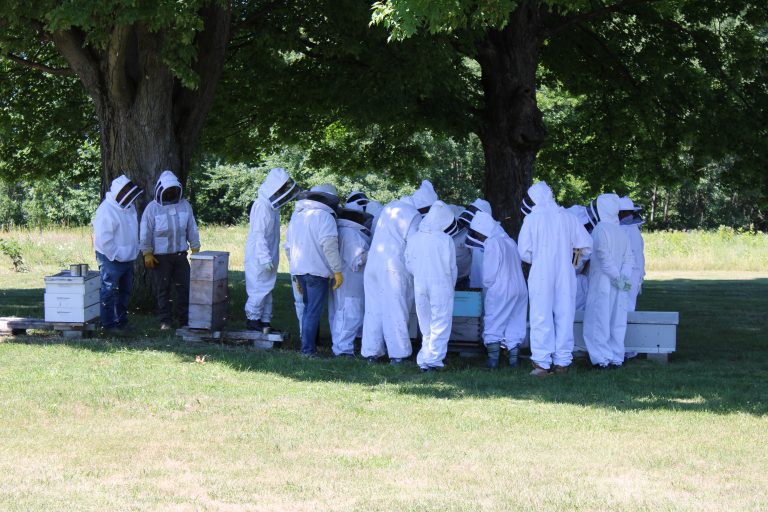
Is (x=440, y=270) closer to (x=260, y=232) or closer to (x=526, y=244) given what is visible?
(x=526, y=244)

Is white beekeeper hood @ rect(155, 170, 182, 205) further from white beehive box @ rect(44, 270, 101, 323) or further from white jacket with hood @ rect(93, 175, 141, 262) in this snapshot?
white beehive box @ rect(44, 270, 101, 323)

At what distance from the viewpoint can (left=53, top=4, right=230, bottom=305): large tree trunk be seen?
50.8ft

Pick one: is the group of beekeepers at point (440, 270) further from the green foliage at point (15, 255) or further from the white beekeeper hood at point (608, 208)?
the green foliage at point (15, 255)

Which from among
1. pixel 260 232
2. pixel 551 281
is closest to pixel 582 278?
pixel 551 281

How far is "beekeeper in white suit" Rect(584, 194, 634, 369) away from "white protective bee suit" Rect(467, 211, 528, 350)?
35.4 inches

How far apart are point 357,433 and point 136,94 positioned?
892cm

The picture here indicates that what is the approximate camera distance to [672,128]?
70.9 feet

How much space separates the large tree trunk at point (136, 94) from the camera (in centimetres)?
1549

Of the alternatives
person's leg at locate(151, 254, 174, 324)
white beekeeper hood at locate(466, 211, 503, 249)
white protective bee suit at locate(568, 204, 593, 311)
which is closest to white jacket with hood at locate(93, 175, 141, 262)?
person's leg at locate(151, 254, 174, 324)

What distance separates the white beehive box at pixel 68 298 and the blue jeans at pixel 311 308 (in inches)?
114

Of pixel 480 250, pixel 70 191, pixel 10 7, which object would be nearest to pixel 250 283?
pixel 480 250

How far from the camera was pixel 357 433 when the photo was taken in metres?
8.76

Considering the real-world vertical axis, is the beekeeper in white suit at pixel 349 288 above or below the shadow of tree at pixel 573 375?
above

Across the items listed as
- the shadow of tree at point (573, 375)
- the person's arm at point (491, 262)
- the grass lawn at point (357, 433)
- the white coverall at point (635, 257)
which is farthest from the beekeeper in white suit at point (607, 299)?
the person's arm at point (491, 262)
